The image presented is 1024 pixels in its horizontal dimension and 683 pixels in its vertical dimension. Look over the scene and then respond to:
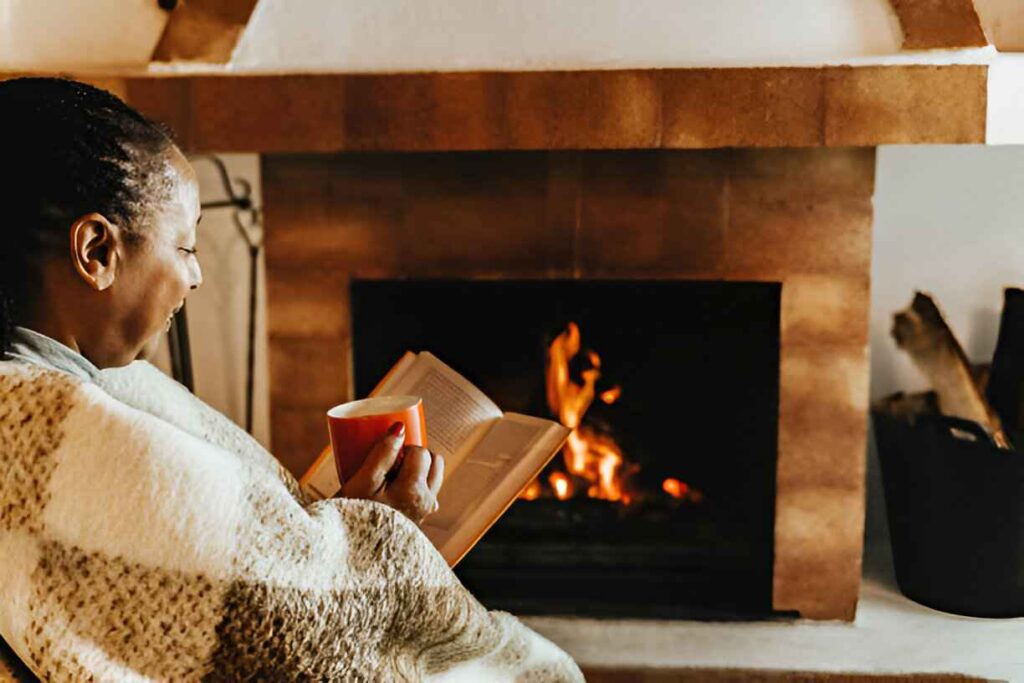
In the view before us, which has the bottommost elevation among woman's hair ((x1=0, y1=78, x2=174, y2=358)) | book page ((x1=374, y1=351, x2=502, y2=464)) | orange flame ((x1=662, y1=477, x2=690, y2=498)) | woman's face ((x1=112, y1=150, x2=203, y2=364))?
orange flame ((x1=662, y1=477, x2=690, y2=498))

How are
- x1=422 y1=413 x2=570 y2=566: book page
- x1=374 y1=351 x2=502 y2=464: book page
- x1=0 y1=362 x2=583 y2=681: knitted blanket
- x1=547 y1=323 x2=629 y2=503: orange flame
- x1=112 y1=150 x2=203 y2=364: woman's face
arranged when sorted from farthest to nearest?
x1=547 y1=323 x2=629 y2=503: orange flame < x1=374 y1=351 x2=502 y2=464: book page < x1=422 y1=413 x2=570 y2=566: book page < x1=112 y1=150 x2=203 y2=364: woman's face < x1=0 y1=362 x2=583 y2=681: knitted blanket

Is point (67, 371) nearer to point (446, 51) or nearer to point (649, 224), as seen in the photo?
point (446, 51)

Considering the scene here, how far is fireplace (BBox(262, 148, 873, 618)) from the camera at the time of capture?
164cm

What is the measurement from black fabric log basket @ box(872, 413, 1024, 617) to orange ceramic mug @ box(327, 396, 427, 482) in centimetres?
110

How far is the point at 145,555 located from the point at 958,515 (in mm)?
1417

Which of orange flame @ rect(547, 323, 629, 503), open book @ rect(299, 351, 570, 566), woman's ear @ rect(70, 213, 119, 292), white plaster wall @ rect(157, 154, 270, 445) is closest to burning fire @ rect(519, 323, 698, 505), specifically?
orange flame @ rect(547, 323, 629, 503)

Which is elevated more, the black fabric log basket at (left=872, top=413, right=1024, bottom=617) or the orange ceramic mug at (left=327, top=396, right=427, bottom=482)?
the orange ceramic mug at (left=327, top=396, right=427, bottom=482)

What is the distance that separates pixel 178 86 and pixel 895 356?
1.47m

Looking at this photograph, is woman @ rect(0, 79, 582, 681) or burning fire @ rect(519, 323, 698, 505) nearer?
woman @ rect(0, 79, 582, 681)

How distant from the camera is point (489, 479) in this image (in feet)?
3.30

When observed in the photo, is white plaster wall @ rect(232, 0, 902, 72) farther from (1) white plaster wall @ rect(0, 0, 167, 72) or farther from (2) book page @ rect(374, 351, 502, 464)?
(2) book page @ rect(374, 351, 502, 464)

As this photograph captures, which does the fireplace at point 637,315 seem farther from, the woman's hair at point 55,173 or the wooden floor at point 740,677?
the woman's hair at point 55,173

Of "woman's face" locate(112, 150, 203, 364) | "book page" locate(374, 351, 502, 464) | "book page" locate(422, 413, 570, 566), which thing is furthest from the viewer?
"book page" locate(374, 351, 502, 464)

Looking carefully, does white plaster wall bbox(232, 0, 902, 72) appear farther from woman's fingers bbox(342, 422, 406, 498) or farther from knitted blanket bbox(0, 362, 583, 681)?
knitted blanket bbox(0, 362, 583, 681)
